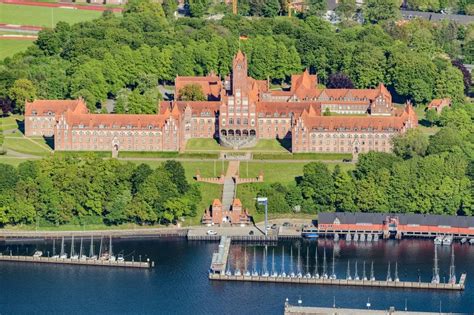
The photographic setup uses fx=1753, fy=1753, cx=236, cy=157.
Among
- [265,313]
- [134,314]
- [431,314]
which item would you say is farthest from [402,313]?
[134,314]

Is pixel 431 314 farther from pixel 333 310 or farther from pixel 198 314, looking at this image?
pixel 198 314

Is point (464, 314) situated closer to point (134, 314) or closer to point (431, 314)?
point (431, 314)

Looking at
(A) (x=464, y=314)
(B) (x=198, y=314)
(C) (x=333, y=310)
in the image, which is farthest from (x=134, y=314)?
(A) (x=464, y=314)

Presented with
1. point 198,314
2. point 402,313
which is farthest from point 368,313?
point 198,314

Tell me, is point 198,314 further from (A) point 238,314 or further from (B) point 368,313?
(B) point 368,313

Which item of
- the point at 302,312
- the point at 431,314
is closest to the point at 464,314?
the point at 431,314

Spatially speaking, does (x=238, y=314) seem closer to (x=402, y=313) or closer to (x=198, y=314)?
(x=198, y=314)
